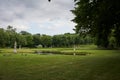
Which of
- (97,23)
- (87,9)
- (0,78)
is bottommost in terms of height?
(0,78)

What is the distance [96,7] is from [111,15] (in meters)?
1.41

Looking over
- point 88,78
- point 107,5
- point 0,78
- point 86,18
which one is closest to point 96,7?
point 107,5

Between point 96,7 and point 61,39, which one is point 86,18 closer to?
point 96,7

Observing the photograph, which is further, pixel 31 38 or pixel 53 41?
pixel 53 41

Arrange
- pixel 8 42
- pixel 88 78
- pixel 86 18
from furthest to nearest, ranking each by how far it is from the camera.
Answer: pixel 8 42 < pixel 86 18 < pixel 88 78

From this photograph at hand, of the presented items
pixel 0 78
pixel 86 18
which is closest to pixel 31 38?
pixel 86 18

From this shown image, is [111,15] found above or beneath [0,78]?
above

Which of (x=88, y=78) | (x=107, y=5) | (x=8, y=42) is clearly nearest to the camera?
(x=88, y=78)

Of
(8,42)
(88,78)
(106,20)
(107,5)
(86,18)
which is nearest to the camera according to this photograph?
(88,78)

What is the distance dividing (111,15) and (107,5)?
3.25m

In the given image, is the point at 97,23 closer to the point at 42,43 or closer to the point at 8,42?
the point at 8,42

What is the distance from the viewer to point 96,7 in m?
15.2

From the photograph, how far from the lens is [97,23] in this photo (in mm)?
16719

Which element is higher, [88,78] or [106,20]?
[106,20]
